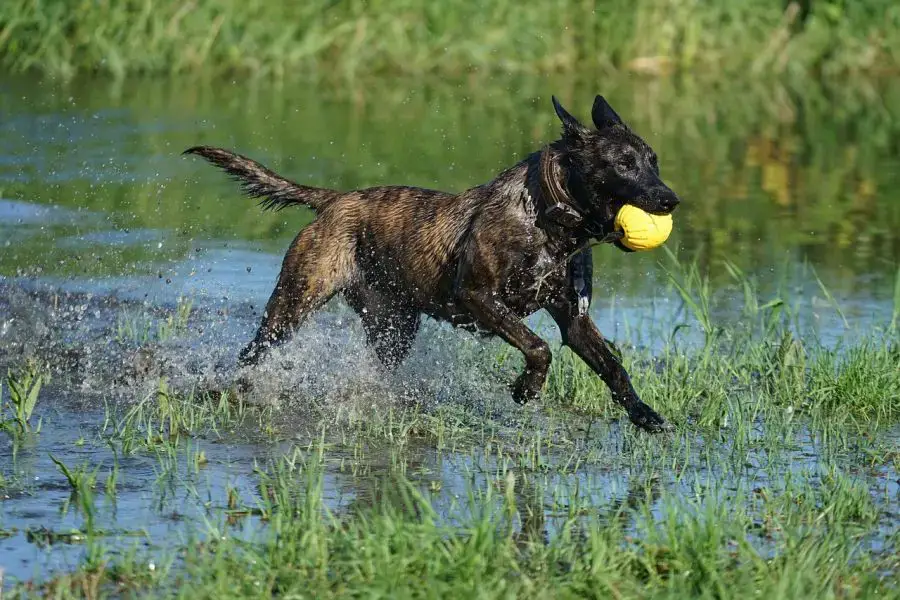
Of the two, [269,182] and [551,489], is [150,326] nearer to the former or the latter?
[269,182]

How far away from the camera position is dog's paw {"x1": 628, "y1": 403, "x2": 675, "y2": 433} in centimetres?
690

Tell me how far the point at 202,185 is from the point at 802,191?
5606 millimetres

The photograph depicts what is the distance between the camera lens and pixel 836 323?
9461 millimetres

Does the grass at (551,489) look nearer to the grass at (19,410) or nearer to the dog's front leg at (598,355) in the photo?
the dog's front leg at (598,355)

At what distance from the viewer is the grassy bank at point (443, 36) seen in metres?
19.3

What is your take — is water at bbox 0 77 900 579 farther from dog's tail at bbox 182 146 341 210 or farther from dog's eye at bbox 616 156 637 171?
dog's eye at bbox 616 156 637 171

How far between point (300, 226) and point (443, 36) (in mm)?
8891

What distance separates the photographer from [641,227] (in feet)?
21.7

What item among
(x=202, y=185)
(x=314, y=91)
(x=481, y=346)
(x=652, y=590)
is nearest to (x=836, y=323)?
(x=481, y=346)

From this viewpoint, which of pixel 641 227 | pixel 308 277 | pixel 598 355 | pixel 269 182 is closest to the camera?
pixel 641 227

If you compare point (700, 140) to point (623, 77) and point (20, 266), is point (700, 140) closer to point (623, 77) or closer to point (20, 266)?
point (623, 77)

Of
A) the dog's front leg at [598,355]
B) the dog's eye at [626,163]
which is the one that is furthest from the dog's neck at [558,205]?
the dog's front leg at [598,355]

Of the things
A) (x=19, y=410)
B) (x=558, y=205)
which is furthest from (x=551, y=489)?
(x=19, y=410)

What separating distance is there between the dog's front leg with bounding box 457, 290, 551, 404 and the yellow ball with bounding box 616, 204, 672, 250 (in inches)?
27.9
